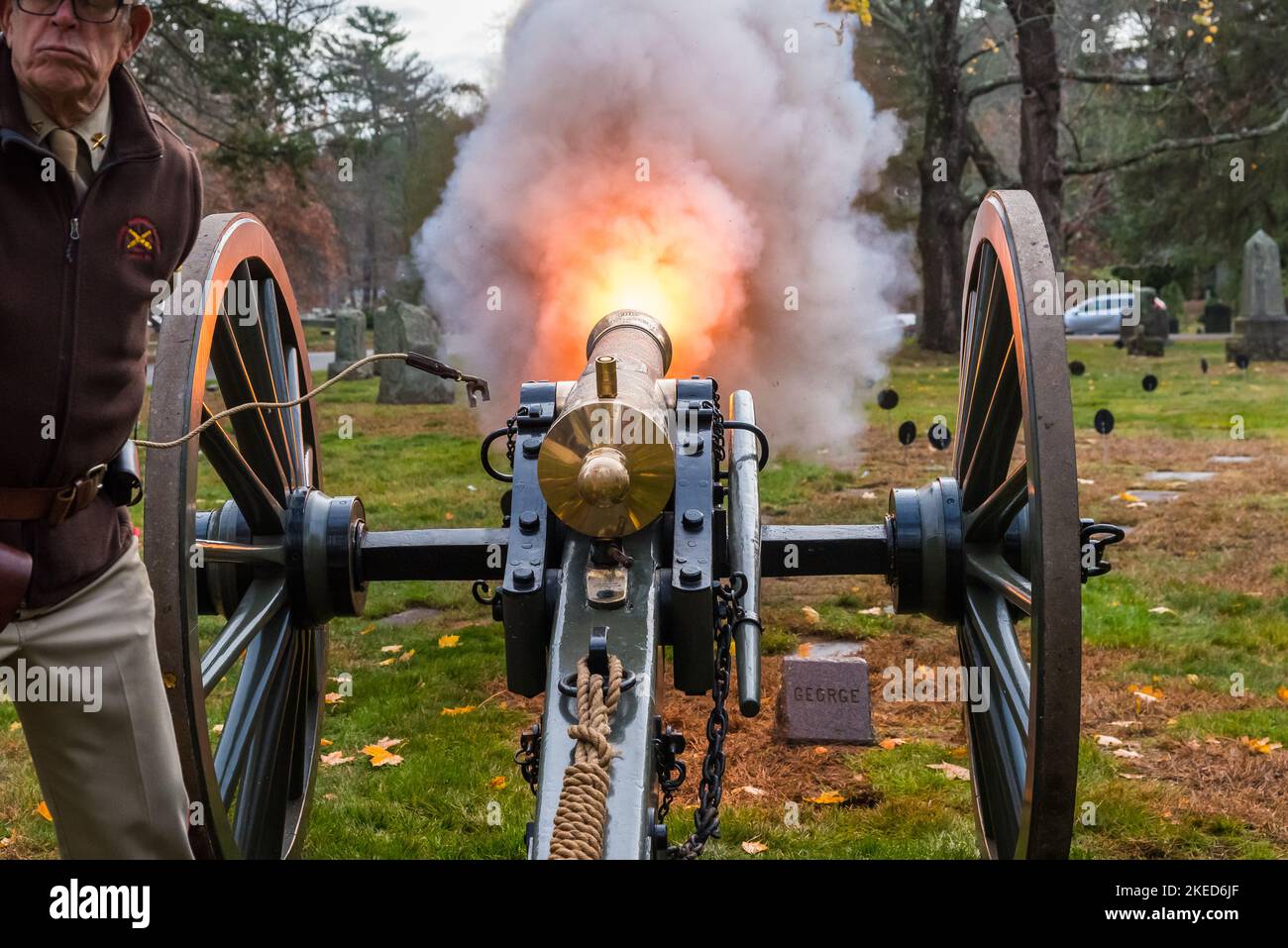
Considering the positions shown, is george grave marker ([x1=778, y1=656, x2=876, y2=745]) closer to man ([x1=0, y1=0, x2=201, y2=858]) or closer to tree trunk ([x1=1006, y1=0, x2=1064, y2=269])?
man ([x1=0, y1=0, x2=201, y2=858])

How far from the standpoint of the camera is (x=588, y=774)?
243cm

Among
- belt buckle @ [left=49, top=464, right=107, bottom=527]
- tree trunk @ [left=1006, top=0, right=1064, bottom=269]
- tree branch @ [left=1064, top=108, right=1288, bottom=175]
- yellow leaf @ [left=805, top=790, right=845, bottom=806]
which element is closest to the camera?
belt buckle @ [left=49, top=464, right=107, bottom=527]

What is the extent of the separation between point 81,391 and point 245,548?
43.6 inches

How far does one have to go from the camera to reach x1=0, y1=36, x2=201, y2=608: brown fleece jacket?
2285mm

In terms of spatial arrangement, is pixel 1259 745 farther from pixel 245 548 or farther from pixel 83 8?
pixel 83 8

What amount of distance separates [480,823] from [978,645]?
1.57 m

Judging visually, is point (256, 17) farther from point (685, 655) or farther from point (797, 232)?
point (685, 655)

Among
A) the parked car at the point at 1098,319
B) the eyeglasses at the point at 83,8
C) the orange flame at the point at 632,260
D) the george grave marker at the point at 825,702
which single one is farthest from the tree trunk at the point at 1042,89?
the parked car at the point at 1098,319

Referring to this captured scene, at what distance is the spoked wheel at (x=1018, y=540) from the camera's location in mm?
2607

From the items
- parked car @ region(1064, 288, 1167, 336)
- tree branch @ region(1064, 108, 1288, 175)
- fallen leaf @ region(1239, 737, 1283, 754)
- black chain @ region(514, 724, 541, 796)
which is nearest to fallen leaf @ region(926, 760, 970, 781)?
fallen leaf @ region(1239, 737, 1283, 754)

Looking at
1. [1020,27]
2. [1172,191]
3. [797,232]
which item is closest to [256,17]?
[1020,27]

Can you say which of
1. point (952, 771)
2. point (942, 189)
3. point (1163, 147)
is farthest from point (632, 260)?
point (942, 189)

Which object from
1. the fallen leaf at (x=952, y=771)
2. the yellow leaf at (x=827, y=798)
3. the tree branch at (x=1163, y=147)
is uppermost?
the tree branch at (x=1163, y=147)

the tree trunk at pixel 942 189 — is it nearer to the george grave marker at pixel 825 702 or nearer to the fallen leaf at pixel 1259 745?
the fallen leaf at pixel 1259 745
